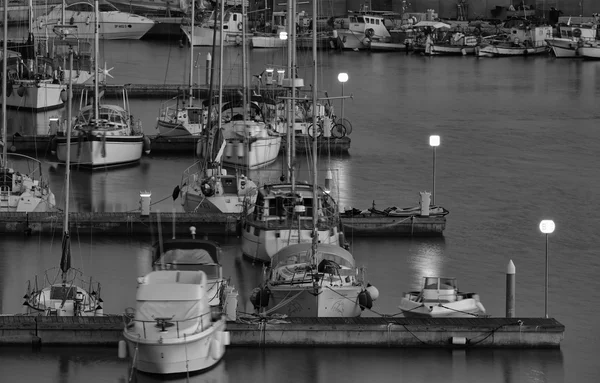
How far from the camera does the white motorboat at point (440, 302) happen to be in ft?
80.5

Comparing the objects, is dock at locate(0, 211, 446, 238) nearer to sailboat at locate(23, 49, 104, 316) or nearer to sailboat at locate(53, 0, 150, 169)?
sailboat at locate(23, 49, 104, 316)

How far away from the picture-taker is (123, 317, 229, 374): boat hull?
2139cm

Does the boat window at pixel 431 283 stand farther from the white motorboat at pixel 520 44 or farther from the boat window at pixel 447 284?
the white motorboat at pixel 520 44

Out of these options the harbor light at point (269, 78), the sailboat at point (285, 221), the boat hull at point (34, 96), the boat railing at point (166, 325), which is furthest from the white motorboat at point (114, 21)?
the boat railing at point (166, 325)

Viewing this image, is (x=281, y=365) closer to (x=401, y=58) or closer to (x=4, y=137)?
(x=4, y=137)

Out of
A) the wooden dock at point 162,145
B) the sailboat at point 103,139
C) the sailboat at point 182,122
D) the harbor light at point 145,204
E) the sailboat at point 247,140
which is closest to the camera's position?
the harbor light at point 145,204

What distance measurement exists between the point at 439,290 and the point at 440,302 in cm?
26

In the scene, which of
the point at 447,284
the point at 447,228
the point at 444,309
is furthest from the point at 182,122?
the point at 444,309

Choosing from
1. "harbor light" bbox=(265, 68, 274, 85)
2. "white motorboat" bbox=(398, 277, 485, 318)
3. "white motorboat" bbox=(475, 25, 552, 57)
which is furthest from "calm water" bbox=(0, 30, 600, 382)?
"white motorboat" bbox=(475, 25, 552, 57)

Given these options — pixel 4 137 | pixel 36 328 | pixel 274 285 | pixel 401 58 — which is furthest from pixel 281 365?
pixel 401 58

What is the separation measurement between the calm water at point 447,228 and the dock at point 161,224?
1.11 ft

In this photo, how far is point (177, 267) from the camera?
25.5m

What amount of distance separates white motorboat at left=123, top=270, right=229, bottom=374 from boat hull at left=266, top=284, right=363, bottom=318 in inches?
106

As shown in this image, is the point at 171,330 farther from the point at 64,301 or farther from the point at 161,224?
the point at 161,224
